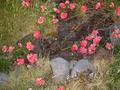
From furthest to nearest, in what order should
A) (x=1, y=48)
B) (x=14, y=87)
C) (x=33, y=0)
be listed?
(x=33, y=0) → (x=1, y=48) → (x=14, y=87)

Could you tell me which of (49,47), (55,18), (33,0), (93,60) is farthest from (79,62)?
(33,0)

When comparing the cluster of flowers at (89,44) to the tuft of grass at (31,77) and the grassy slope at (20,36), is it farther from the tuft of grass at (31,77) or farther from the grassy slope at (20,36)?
the tuft of grass at (31,77)

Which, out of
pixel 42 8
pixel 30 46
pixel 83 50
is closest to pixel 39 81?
pixel 30 46

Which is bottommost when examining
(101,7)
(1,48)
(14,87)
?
(14,87)

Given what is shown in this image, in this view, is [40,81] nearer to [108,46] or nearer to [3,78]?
[3,78]

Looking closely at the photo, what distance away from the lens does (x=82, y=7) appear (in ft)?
24.4

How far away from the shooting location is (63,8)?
306 inches

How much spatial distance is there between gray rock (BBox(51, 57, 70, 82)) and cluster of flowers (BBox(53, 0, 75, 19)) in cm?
104

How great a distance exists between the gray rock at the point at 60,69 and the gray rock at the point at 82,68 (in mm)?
117

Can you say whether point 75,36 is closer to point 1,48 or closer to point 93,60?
point 93,60

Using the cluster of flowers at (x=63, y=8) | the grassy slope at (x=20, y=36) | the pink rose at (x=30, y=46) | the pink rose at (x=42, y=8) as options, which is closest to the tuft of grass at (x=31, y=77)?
the grassy slope at (x=20, y=36)

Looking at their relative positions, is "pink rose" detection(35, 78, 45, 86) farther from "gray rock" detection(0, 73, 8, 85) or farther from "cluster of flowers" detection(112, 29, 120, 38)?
"cluster of flowers" detection(112, 29, 120, 38)

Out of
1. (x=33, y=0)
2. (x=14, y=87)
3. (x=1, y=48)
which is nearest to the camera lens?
(x=14, y=87)

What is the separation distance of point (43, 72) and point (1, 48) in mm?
1072
